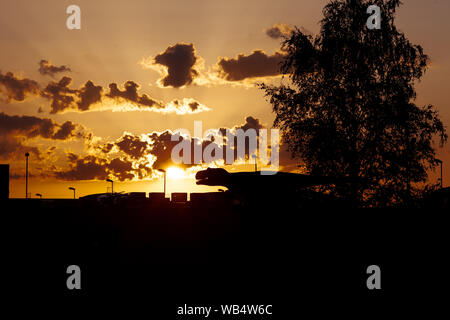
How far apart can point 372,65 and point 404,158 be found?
650 cm

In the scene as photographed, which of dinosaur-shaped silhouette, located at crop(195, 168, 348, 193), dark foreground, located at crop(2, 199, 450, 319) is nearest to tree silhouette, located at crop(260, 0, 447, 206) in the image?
dark foreground, located at crop(2, 199, 450, 319)

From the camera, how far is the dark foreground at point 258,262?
1307 centimetres

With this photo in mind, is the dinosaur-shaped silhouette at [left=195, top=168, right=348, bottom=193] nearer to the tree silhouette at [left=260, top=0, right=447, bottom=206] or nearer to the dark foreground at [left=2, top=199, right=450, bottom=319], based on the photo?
the dark foreground at [left=2, top=199, right=450, bottom=319]

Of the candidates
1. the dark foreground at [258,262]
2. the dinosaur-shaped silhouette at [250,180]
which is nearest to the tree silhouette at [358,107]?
the dark foreground at [258,262]

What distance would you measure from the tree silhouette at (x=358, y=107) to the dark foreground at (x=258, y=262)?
574cm

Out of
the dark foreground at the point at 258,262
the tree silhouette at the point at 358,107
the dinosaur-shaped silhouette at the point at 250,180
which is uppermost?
the tree silhouette at the point at 358,107

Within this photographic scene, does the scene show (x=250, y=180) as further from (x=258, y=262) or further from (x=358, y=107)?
(x=358, y=107)

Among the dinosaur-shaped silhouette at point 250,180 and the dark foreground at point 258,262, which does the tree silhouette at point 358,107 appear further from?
the dinosaur-shaped silhouette at point 250,180

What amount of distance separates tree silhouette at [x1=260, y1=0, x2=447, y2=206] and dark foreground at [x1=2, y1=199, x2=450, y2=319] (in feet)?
18.8

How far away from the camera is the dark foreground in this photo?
1307 cm
